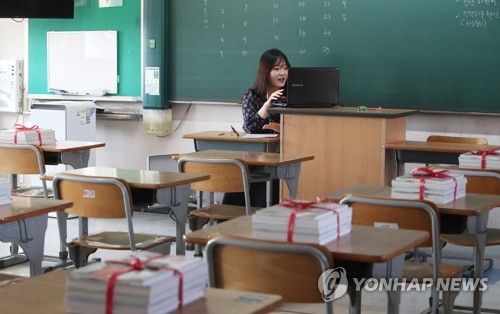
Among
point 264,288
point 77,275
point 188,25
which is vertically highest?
point 188,25

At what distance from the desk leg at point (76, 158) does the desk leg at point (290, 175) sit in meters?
1.57

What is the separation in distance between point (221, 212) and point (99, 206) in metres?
1.29

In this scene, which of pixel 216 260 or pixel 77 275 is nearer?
pixel 77 275

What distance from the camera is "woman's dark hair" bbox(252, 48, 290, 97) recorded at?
741cm

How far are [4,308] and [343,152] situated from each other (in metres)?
4.69

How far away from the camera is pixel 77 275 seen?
2090 millimetres

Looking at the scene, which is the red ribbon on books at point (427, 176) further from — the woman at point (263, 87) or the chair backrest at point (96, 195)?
the woman at point (263, 87)

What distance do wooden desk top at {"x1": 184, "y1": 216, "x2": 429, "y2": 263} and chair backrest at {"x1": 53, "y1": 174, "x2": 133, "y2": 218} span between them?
131cm

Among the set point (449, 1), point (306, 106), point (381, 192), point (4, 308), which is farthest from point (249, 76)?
point (4, 308)

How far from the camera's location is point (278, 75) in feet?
24.4

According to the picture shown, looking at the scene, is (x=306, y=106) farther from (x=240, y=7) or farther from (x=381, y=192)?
(x=381, y=192)

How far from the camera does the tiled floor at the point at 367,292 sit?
5.08 m

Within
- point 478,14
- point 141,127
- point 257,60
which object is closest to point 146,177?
point 257,60

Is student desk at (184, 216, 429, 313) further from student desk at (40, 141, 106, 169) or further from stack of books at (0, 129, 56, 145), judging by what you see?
stack of books at (0, 129, 56, 145)
